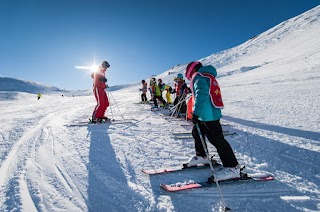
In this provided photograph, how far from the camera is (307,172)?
4.09m

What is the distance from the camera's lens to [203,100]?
3795 mm

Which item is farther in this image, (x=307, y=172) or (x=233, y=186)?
(x=307, y=172)

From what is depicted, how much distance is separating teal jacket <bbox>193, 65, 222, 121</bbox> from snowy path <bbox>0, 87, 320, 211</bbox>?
96 centimetres

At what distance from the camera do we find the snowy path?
3176mm

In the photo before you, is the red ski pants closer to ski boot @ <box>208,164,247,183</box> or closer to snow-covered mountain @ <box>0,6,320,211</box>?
snow-covered mountain @ <box>0,6,320,211</box>

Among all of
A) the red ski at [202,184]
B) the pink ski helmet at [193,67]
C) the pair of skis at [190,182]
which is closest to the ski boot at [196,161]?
the pair of skis at [190,182]

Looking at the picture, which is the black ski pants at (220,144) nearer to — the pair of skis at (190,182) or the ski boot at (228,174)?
the ski boot at (228,174)

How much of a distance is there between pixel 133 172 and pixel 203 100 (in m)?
1.63

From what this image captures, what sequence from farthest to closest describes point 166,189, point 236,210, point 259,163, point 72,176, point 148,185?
point 259,163, point 72,176, point 148,185, point 166,189, point 236,210

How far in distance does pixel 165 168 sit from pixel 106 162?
1146 mm

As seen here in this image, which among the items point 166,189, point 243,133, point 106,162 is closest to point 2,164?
point 106,162

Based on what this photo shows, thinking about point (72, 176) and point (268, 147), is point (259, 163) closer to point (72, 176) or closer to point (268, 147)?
point (268, 147)

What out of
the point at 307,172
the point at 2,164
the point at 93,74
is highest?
the point at 93,74

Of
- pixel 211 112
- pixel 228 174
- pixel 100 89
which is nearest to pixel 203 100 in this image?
pixel 211 112
